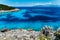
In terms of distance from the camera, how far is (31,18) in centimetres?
632

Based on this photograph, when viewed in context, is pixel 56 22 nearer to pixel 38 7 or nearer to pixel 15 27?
pixel 38 7

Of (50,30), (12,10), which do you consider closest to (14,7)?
(12,10)

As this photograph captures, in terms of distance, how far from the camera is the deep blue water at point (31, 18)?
19.9 ft

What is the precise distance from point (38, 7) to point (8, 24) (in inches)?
40.1

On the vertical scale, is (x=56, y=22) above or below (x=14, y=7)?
below

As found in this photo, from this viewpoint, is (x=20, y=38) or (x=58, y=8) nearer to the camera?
(x=20, y=38)

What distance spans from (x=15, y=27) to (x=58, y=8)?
4.52 ft

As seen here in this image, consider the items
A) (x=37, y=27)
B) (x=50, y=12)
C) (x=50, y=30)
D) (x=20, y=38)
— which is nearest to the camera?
(x=20, y=38)

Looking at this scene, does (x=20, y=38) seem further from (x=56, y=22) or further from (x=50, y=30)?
(x=56, y=22)

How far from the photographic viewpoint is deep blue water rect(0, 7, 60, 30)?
6055mm

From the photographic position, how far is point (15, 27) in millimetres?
6051

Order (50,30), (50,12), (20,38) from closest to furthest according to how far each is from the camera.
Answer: (20,38)
(50,30)
(50,12)

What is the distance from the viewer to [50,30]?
514 centimetres

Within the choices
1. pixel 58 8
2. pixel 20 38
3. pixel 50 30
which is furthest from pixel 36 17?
pixel 20 38
